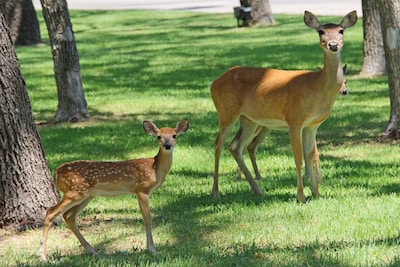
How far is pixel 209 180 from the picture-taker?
34.3ft

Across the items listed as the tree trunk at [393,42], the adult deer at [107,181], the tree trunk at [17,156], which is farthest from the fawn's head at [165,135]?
the tree trunk at [393,42]

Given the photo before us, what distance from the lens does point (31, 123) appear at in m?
8.55

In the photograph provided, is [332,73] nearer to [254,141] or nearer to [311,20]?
[311,20]

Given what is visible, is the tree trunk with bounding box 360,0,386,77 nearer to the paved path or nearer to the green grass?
the green grass

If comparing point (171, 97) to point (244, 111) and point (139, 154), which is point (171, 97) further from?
point (244, 111)

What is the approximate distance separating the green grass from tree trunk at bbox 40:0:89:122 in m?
0.31

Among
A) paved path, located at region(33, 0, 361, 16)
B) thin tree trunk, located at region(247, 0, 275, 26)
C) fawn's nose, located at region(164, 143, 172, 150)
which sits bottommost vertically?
paved path, located at region(33, 0, 361, 16)

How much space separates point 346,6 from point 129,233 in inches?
1140

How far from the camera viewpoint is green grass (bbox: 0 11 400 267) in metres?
7.25

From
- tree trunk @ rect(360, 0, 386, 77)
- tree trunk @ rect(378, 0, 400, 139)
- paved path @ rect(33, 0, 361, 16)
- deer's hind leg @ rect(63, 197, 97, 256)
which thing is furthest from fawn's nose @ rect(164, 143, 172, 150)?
paved path @ rect(33, 0, 361, 16)

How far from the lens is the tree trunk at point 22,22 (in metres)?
26.3

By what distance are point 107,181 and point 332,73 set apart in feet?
9.04

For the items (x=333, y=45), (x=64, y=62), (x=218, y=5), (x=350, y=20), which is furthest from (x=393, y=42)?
(x=218, y=5)

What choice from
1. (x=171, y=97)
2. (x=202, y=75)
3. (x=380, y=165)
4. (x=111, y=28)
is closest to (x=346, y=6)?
(x=111, y=28)
